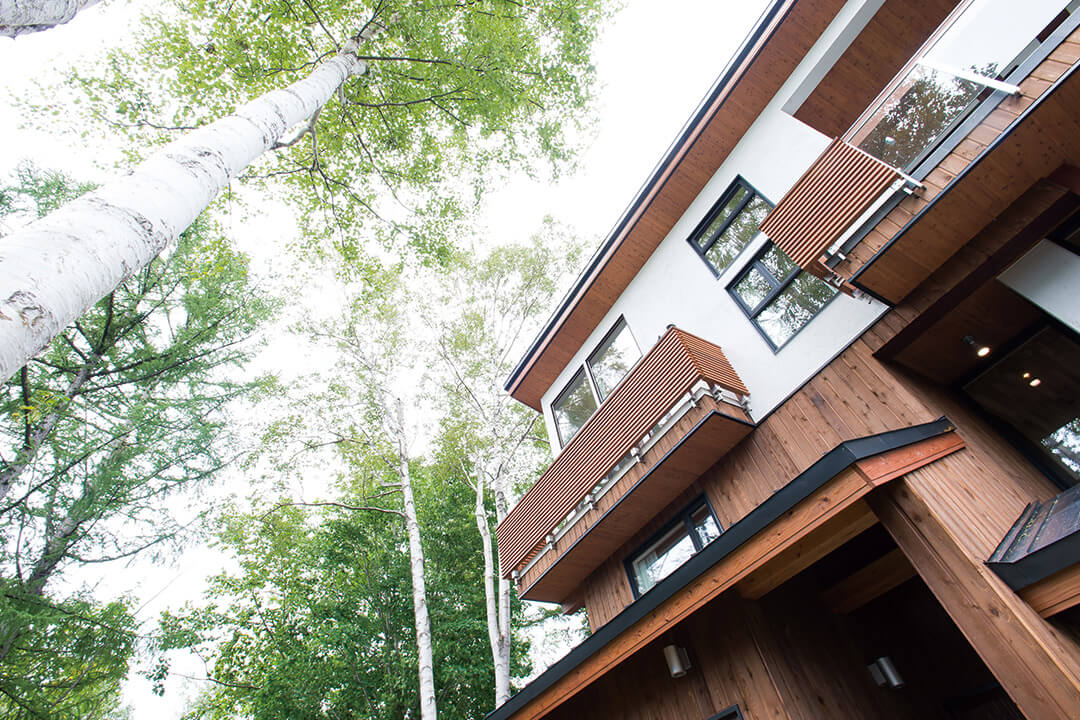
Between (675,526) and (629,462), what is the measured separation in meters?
1.02

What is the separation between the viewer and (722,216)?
7.02 meters

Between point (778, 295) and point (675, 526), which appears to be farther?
point (675, 526)

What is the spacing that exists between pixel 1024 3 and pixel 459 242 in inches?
308

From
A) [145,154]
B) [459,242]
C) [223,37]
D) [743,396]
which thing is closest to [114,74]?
[145,154]

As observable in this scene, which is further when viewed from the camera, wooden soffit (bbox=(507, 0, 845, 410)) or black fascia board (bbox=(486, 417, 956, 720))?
wooden soffit (bbox=(507, 0, 845, 410))

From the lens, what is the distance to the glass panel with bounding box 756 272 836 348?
5410 mm

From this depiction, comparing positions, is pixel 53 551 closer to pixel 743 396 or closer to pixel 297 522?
pixel 297 522

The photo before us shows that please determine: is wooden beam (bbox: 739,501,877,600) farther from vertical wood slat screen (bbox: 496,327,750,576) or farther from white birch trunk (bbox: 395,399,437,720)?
white birch trunk (bbox: 395,399,437,720)

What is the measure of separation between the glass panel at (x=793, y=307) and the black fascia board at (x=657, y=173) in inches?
115

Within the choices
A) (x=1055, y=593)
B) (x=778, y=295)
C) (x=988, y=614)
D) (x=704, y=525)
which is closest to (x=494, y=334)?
(x=778, y=295)

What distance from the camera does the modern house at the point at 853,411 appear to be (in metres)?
3.12

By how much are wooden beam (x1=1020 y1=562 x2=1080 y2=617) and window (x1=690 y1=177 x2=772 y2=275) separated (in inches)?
190

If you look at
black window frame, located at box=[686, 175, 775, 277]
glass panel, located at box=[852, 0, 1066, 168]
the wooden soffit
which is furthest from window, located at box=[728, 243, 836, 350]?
the wooden soffit

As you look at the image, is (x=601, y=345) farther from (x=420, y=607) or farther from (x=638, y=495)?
(x=420, y=607)
